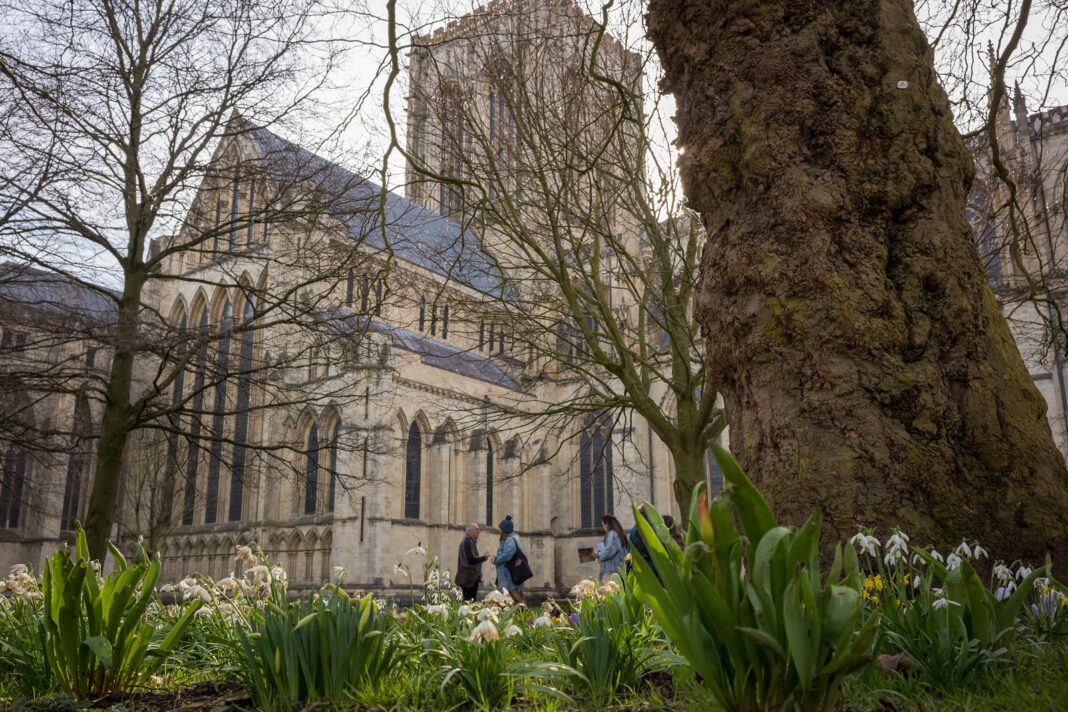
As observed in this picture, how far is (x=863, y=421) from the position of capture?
11.9 ft

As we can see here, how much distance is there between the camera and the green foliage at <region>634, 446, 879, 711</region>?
6.63 ft

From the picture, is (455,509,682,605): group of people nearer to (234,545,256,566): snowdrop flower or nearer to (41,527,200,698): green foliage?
(234,545,256,566): snowdrop flower

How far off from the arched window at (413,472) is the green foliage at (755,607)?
23.5 meters

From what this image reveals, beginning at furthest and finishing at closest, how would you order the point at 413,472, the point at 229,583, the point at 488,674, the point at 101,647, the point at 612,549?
1. the point at 413,472
2. the point at 612,549
3. the point at 229,583
4. the point at 101,647
5. the point at 488,674

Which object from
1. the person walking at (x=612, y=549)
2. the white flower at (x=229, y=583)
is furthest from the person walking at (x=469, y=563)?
the white flower at (x=229, y=583)

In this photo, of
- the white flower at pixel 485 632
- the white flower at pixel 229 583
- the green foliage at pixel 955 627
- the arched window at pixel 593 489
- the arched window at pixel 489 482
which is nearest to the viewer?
the green foliage at pixel 955 627

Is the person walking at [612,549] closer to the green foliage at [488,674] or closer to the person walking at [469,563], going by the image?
the person walking at [469,563]

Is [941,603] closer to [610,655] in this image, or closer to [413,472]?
[610,655]

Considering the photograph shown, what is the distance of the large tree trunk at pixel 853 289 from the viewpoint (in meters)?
3.60

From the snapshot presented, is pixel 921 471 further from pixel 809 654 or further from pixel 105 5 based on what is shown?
pixel 105 5

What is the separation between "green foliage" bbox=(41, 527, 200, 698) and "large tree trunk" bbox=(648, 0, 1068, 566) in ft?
8.84

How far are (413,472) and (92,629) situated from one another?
22664 millimetres

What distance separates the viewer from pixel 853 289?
12.4 ft

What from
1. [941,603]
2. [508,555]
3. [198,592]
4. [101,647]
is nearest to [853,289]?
[941,603]
